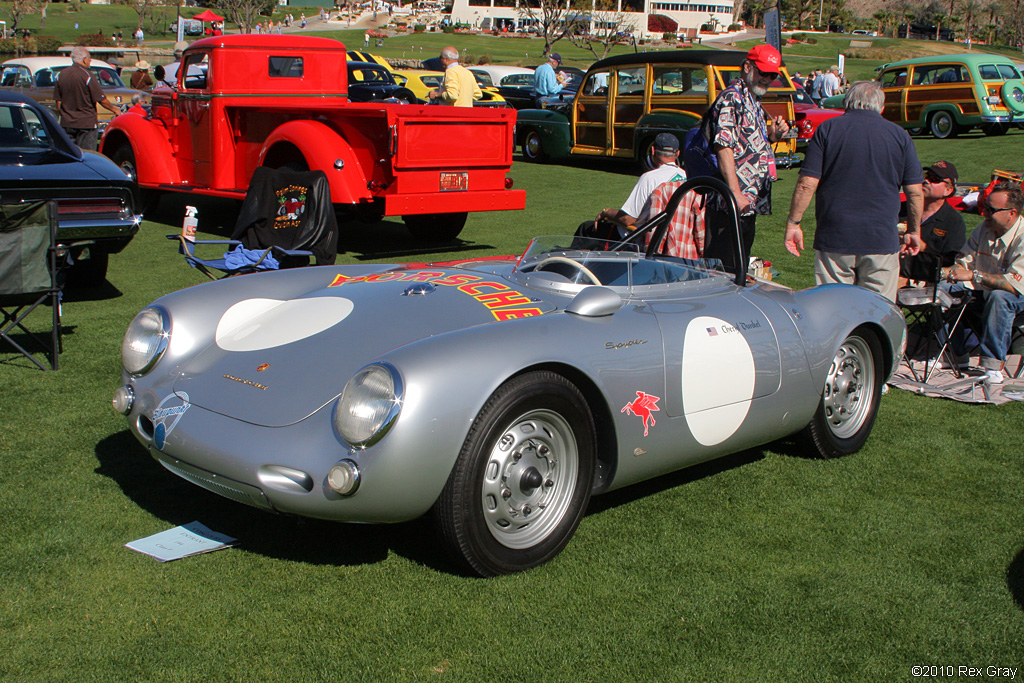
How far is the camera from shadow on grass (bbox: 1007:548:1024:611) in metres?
3.13

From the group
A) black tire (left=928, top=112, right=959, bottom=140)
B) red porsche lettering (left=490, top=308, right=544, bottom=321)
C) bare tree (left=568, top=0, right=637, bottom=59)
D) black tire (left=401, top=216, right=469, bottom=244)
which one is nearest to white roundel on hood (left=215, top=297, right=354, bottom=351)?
red porsche lettering (left=490, top=308, right=544, bottom=321)

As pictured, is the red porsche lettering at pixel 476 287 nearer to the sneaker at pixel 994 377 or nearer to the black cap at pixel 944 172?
the sneaker at pixel 994 377

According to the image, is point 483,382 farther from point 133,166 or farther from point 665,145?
point 133,166

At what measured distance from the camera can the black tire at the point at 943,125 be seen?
2025cm

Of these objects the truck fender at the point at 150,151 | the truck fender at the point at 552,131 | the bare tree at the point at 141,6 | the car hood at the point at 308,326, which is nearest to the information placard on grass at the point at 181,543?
the car hood at the point at 308,326

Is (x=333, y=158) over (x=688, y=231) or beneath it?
over

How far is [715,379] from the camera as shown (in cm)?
357

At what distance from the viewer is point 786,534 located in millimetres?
3570

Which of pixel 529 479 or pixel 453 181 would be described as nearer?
pixel 529 479

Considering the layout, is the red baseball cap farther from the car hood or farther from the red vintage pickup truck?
the red vintage pickup truck

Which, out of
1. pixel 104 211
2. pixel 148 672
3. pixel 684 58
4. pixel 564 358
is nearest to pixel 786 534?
pixel 564 358

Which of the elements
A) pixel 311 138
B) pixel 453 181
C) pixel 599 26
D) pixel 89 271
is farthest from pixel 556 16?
pixel 89 271
